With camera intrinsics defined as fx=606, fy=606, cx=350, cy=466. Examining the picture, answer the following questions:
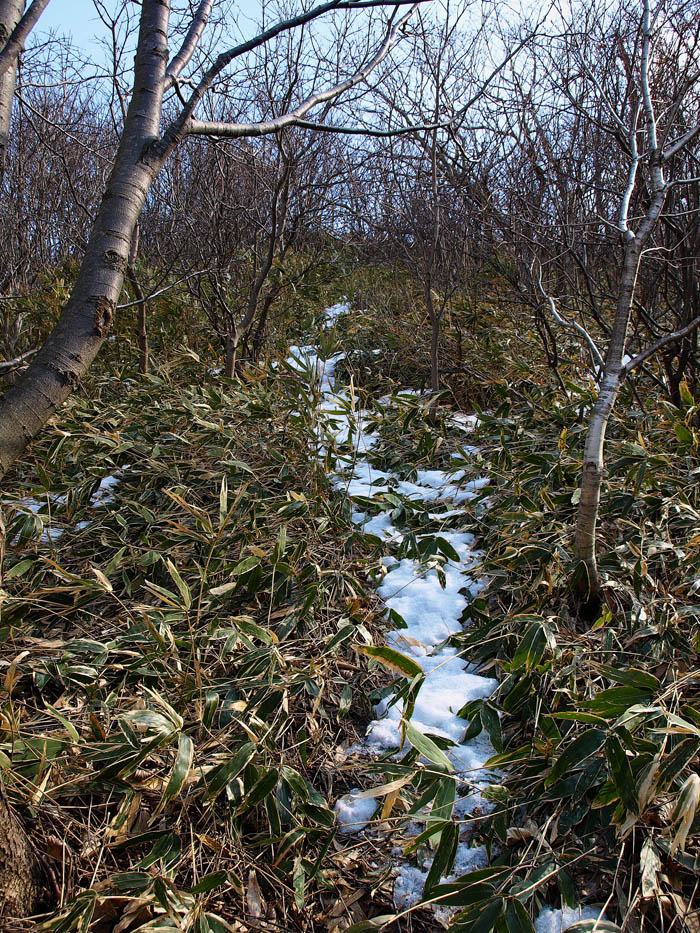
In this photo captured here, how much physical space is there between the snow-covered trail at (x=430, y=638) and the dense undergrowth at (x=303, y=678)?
0.06 metres

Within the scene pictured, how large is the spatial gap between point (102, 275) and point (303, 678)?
1.21 meters

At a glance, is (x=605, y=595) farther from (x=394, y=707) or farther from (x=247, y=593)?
(x=247, y=593)

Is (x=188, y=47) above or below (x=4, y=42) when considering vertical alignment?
above

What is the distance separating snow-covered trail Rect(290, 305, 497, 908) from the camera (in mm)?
1611

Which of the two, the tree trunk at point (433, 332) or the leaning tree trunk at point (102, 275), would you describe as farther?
the tree trunk at point (433, 332)

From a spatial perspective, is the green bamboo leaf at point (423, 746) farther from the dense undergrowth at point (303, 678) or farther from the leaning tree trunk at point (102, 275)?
the leaning tree trunk at point (102, 275)

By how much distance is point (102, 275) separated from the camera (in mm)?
1247

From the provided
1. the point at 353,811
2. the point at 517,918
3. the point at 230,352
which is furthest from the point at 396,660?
the point at 230,352

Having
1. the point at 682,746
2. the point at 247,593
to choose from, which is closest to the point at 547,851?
the point at 682,746

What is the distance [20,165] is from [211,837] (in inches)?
201

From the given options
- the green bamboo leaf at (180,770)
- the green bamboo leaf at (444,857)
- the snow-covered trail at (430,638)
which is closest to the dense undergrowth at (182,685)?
the green bamboo leaf at (180,770)

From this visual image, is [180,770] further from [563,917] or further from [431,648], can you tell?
[431,648]

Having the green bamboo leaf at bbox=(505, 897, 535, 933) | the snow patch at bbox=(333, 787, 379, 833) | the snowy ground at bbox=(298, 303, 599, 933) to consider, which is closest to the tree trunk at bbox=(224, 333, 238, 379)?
the snowy ground at bbox=(298, 303, 599, 933)

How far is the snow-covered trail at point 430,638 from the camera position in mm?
1611
